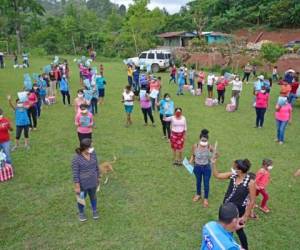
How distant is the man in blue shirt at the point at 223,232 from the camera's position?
10.0 feet

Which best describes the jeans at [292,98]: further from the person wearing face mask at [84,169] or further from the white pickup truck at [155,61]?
the white pickup truck at [155,61]

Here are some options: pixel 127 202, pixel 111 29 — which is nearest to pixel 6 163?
pixel 127 202

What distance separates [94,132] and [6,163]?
4.04m

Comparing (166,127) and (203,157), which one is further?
(166,127)

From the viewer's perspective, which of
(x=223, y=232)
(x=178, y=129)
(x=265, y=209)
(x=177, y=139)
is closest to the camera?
(x=223, y=232)

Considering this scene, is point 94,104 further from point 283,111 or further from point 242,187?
point 242,187

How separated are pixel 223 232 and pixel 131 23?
43826 mm

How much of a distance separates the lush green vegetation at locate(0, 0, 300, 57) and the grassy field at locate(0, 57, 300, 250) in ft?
107

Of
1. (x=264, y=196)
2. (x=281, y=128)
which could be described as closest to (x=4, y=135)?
(x=264, y=196)

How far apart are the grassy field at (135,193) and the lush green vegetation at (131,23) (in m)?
32.7

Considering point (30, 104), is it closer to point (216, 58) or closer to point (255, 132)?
point (255, 132)

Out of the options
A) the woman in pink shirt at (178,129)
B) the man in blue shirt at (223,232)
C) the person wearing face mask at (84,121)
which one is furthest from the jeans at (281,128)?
the man in blue shirt at (223,232)

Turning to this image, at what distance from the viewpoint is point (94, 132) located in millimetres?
11562

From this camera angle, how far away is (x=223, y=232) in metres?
3.14
